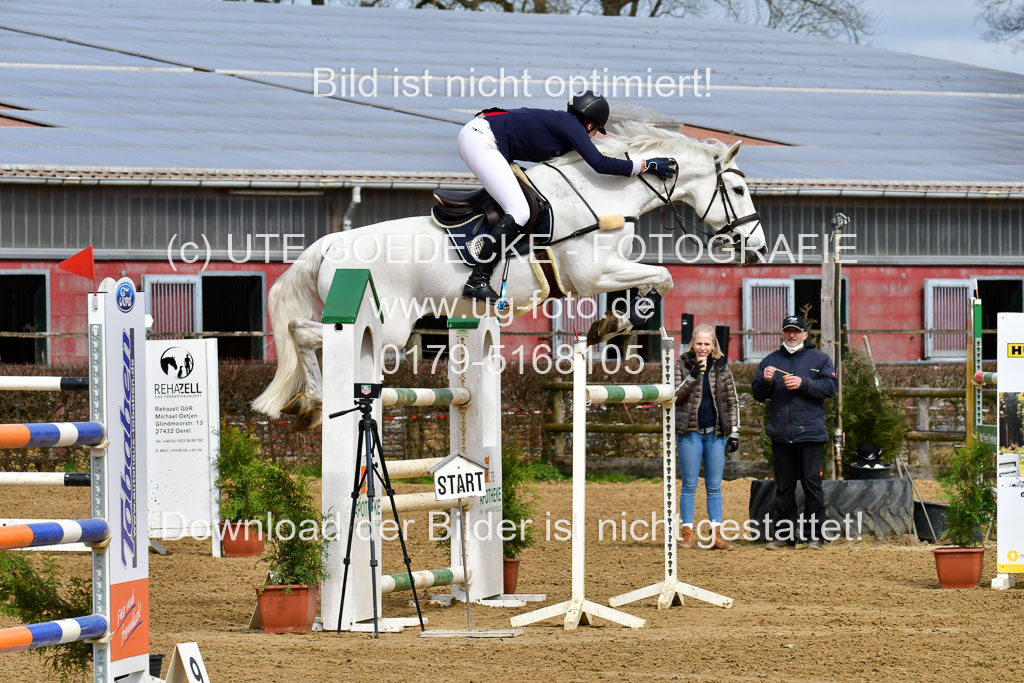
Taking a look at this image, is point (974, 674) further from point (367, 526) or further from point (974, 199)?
point (974, 199)

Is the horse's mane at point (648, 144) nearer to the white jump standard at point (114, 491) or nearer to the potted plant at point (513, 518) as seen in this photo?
the potted plant at point (513, 518)

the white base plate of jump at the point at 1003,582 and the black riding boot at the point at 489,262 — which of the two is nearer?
the black riding boot at the point at 489,262

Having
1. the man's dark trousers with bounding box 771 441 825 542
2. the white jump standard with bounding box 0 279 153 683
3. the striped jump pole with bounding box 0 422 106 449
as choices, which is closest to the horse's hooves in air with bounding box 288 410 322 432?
the white jump standard with bounding box 0 279 153 683

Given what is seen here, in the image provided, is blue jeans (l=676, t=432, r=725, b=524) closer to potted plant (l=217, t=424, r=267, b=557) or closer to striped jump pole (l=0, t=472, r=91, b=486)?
potted plant (l=217, t=424, r=267, b=557)

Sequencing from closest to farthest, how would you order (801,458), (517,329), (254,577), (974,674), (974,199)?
(974,674), (254,577), (801,458), (517,329), (974,199)

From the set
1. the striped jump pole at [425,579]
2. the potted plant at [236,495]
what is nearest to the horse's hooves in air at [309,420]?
the striped jump pole at [425,579]

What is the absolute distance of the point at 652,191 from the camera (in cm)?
646

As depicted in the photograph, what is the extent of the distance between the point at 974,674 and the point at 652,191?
288 centimetres

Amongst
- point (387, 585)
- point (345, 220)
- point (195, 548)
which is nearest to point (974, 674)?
point (387, 585)

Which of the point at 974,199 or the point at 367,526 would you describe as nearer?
the point at 367,526

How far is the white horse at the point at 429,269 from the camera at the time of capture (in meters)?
6.16

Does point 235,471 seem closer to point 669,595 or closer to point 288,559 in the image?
point 288,559

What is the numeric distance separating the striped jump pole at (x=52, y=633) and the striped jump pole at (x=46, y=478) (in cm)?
123

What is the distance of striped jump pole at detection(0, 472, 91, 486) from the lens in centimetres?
473
